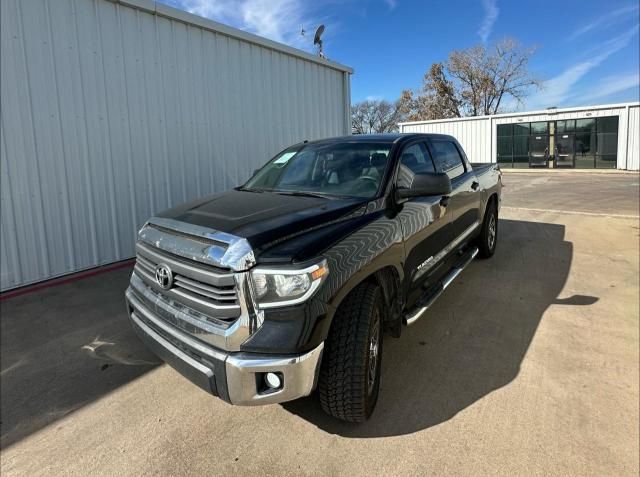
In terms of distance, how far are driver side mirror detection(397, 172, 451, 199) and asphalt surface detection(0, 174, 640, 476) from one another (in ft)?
4.24

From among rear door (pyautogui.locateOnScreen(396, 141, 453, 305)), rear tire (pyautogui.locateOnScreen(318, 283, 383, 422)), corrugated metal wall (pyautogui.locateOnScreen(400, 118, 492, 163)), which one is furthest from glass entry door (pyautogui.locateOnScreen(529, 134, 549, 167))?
rear tire (pyautogui.locateOnScreen(318, 283, 383, 422))

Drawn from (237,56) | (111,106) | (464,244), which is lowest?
(464,244)

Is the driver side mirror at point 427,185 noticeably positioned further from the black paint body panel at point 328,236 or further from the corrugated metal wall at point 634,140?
the corrugated metal wall at point 634,140

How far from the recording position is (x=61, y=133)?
17.3 feet

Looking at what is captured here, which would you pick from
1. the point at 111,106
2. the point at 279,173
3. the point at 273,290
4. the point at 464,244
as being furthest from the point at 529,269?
the point at 111,106

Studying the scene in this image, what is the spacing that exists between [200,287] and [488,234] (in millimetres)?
4616

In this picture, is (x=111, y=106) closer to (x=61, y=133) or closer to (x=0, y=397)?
(x=61, y=133)

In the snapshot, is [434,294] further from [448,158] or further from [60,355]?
[60,355]

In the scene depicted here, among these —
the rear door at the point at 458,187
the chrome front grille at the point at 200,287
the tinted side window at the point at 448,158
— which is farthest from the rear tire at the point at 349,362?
the tinted side window at the point at 448,158

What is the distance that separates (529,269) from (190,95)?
562cm

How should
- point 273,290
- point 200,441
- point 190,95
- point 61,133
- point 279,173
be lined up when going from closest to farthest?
point 273,290
point 200,441
point 279,173
point 61,133
point 190,95

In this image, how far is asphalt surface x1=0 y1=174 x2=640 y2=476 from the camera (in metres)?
2.25

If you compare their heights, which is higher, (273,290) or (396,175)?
(396,175)

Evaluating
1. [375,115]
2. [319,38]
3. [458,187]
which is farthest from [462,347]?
[375,115]
